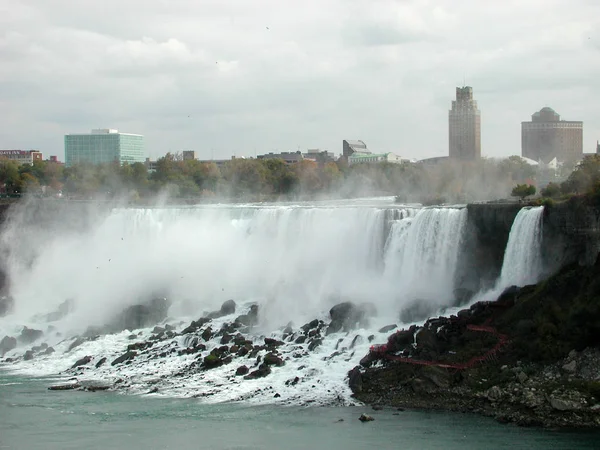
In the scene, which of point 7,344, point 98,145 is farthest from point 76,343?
point 98,145

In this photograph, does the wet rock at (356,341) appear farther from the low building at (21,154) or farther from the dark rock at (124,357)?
the low building at (21,154)

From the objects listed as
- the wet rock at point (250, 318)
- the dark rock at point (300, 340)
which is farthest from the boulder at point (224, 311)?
the dark rock at point (300, 340)

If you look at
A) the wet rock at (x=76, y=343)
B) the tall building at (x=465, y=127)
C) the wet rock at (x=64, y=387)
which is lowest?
the wet rock at (x=64, y=387)

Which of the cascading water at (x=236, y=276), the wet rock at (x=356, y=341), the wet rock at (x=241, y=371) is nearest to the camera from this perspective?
the wet rock at (x=241, y=371)

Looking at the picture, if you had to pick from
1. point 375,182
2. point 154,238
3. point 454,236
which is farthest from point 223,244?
point 375,182

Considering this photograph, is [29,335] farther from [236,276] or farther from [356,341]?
[356,341]

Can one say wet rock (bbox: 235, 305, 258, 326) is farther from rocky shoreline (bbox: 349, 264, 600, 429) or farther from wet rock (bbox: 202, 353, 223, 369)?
rocky shoreline (bbox: 349, 264, 600, 429)

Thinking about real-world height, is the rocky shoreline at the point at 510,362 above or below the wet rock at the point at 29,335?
above

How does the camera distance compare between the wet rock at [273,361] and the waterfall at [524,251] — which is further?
the waterfall at [524,251]
